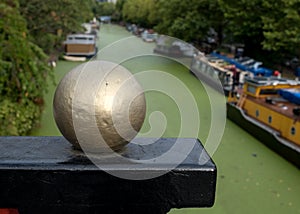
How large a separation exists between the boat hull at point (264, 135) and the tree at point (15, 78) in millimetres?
4891

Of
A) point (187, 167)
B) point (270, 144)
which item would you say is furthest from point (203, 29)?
point (187, 167)

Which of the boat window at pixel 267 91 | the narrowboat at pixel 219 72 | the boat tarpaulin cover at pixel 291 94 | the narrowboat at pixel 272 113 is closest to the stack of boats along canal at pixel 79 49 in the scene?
the narrowboat at pixel 219 72

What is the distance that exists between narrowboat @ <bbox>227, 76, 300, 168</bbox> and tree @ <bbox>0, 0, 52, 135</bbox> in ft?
16.2

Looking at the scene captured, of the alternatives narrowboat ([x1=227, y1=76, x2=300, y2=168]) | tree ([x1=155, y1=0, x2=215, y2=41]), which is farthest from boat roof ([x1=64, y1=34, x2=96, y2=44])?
narrowboat ([x1=227, y1=76, x2=300, y2=168])

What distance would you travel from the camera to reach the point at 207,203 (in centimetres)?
167

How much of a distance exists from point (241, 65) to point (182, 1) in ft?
19.3

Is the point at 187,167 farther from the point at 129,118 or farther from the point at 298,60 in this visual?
the point at 298,60

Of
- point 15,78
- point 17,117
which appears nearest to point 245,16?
point 15,78

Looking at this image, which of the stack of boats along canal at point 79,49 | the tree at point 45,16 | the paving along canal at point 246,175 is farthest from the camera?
the stack of boats along canal at point 79,49

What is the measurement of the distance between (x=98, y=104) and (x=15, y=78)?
566 centimetres

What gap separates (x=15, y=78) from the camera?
6703mm

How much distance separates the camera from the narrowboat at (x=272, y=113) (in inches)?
284

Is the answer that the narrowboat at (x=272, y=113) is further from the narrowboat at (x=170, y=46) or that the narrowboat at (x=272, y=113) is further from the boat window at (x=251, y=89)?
the narrowboat at (x=170, y=46)

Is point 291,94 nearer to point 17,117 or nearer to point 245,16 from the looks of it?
point 17,117
